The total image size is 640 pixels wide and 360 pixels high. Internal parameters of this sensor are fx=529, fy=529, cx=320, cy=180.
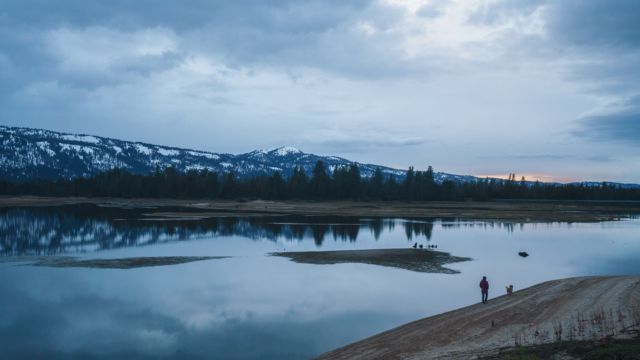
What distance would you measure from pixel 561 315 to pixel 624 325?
3416mm

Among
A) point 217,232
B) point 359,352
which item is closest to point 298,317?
point 359,352

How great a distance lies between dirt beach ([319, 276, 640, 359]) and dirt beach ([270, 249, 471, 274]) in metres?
15.1

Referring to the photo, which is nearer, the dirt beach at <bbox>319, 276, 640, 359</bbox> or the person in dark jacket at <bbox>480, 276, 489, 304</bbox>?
the dirt beach at <bbox>319, 276, 640, 359</bbox>

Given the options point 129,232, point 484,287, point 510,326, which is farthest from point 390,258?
point 129,232

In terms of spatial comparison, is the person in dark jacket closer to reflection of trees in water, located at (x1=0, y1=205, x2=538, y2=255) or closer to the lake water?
the lake water

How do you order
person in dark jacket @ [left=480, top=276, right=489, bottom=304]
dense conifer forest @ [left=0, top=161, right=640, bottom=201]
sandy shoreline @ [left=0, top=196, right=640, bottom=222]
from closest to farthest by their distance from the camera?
person in dark jacket @ [left=480, top=276, right=489, bottom=304]
sandy shoreline @ [left=0, top=196, right=640, bottom=222]
dense conifer forest @ [left=0, top=161, right=640, bottom=201]

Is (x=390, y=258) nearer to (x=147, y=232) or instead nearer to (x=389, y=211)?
(x=147, y=232)

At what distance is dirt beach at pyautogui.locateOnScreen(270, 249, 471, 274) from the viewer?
47.1 meters

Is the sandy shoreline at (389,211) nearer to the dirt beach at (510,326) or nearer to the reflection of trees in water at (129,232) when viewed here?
the reflection of trees in water at (129,232)

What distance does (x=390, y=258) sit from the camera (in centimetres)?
5181

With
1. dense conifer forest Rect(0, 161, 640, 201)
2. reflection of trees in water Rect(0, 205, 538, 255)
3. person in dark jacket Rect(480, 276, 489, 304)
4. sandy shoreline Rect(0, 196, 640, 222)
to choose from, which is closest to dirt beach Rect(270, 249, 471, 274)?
reflection of trees in water Rect(0, 205, 538, 255)

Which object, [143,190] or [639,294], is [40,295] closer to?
[639,294]

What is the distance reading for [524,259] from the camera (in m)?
52.5

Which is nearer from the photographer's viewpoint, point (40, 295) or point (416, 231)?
point (40, 295)
